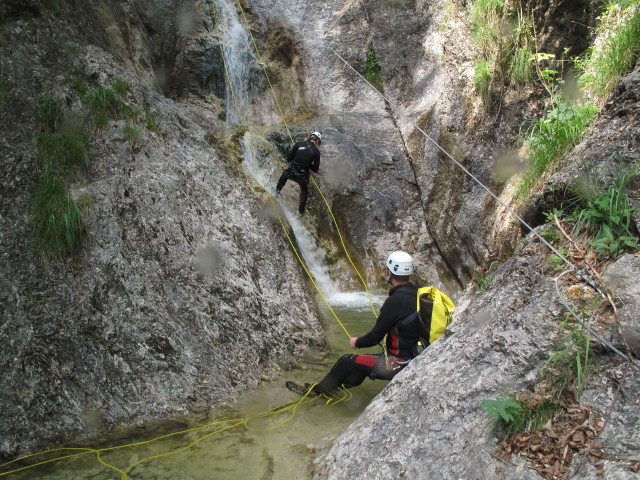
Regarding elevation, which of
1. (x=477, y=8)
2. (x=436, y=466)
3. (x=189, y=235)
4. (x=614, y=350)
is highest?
(x=477, y=8)

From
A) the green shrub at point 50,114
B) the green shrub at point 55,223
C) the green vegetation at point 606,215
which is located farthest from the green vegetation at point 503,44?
the green shrub at point 55,223

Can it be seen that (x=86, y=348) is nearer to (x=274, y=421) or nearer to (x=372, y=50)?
(x=274, y=421)

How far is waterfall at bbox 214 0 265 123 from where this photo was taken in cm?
1127

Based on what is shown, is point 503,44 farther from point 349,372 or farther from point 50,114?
point 50,114

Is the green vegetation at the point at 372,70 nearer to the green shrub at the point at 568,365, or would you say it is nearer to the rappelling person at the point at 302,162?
the rappelling person at the point at 302,162

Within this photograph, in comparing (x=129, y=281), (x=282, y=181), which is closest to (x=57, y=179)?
(x=129, y=281)

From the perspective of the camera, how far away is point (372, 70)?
10.9 m

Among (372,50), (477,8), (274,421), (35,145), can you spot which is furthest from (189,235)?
(372,50)

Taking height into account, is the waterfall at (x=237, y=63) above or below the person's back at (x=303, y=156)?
above

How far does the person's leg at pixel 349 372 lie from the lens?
4441 millimetres

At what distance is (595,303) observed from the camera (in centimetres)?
277

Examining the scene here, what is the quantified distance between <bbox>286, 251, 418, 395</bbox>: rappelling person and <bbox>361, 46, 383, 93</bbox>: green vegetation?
7.52 m

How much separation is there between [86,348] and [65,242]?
47.9 inches

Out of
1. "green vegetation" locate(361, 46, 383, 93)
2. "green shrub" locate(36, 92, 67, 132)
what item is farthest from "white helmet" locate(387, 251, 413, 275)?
"green vegetation" locate(361, 46, 383, 93)
